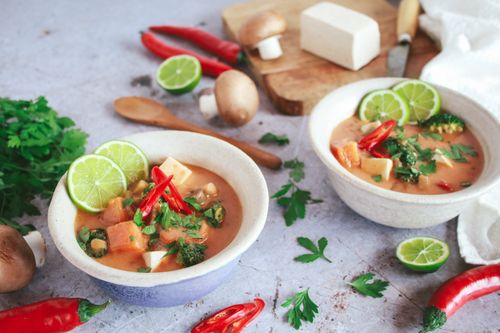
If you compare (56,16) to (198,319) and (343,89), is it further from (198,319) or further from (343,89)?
(198,319)

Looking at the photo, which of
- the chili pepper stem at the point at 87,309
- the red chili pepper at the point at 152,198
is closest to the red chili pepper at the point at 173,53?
the red chili pepper at the point at 152,198

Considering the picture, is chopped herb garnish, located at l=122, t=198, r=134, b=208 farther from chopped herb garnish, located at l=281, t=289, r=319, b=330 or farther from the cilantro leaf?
the cilantro leaf

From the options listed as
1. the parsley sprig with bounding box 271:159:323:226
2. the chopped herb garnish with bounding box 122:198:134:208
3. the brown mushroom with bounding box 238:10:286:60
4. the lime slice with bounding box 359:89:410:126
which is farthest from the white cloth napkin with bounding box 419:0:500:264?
the chopped herb garnish with bounding box 122:198:134:208

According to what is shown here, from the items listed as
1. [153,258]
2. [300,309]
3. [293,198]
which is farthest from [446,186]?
[153,258]

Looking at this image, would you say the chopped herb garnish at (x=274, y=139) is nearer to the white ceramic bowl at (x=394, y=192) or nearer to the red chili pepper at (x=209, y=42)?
the white ceramic bowl at (x=394, y=192)

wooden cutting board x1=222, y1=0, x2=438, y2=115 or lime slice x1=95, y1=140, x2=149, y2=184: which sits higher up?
lime slice x1=95, y1=140, x2=149, y2=184

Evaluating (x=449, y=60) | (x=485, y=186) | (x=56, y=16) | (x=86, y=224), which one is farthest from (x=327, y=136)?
(x=56, y=16)

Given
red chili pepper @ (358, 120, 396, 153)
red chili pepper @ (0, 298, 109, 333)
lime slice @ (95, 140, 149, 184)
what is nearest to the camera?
red chili pepper @ (0, 298, 109, 333)
